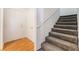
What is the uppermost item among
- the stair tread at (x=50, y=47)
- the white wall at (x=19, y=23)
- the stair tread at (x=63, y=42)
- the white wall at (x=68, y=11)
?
the white wall at (x=68, y=11)

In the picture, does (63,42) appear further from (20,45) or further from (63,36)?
(20,45)

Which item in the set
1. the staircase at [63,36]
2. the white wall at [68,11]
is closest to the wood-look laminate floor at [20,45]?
the staircase at [63,36]

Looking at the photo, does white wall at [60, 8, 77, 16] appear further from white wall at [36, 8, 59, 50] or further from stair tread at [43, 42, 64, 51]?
stair tread at [43, 42, 64, 51]

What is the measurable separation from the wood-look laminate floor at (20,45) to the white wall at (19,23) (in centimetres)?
5

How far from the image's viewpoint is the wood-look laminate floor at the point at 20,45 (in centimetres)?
108

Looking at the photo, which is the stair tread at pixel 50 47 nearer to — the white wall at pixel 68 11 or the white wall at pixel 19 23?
the white wall at pixel 19 23

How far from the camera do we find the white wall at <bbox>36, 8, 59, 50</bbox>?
3.71ft

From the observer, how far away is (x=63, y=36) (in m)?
1.16

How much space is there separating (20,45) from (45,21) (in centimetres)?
45

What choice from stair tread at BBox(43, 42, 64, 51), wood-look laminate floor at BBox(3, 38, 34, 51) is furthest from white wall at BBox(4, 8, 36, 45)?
stair tread at BBox(43, 42, 64, 51)

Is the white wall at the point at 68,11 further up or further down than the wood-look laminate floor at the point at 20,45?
further up

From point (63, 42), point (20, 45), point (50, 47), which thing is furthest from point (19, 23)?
point (63, 42)

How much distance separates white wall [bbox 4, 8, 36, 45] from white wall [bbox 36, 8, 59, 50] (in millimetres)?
79

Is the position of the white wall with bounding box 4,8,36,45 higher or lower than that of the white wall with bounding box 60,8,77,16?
lower
